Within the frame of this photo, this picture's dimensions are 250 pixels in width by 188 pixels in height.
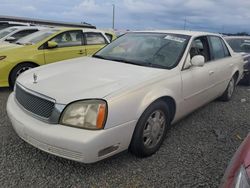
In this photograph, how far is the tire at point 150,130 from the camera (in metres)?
3.01

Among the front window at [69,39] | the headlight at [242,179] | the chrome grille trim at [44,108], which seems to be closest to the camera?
the headlight at [242,179]

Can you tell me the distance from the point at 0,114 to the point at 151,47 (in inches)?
102

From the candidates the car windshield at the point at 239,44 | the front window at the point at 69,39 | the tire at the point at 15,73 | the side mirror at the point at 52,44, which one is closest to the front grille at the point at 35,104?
the tire at the point at 15,73

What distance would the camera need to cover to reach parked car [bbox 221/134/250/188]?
5.03 feet

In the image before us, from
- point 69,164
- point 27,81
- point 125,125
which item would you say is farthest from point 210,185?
point 27,81

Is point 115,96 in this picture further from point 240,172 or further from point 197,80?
point 197,80

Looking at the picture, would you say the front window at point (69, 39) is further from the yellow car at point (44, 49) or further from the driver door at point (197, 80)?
the driver door at point (197, 80)

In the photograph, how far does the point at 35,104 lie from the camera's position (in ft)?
9.41

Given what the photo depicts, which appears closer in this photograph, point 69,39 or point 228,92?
point 228,92

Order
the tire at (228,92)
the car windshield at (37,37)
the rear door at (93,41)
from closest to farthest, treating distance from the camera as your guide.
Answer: the tire at (228,92), the car windshield at (37,37), the rear door at (93,41)

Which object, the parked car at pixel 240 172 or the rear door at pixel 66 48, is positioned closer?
the parked car at pixel 240 172

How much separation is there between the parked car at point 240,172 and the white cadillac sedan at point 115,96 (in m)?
1.20

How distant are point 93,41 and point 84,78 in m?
4.45

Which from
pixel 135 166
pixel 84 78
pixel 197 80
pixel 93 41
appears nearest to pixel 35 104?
pixel 84 78
